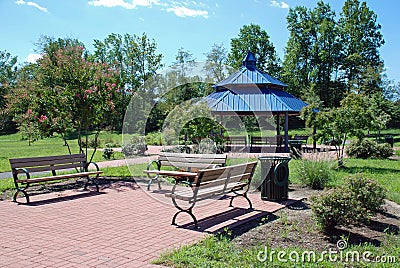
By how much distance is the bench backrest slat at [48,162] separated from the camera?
8.10 metres

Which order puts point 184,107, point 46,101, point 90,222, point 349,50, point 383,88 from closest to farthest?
point 90,222
point 46,101
point 184,107
point 383,88
point 349,50

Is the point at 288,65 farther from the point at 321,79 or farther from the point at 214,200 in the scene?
the point at 214,200

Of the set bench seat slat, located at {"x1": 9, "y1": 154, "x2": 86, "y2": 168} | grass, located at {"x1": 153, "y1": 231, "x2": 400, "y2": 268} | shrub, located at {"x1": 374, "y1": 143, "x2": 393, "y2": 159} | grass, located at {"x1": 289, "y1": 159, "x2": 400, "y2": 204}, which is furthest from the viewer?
shrub, located at {"x1": 374, "y1": 143, "x2": 393, "y2": 159}

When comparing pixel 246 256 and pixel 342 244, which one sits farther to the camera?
pixel 342 244

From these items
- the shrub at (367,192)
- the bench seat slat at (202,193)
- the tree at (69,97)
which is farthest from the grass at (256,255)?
the tree at (69,97)

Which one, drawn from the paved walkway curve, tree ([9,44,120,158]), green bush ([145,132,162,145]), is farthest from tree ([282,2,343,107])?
the paved walkway curve

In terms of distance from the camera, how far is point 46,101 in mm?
10234

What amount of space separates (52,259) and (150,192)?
4342mm

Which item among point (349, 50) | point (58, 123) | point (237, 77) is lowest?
point (58, 123)

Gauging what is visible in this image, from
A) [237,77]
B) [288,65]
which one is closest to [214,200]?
[237,77]

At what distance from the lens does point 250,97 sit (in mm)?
20969

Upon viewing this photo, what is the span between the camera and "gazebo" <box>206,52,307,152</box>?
65.9ft

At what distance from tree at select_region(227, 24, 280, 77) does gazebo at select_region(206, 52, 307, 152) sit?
25.1m

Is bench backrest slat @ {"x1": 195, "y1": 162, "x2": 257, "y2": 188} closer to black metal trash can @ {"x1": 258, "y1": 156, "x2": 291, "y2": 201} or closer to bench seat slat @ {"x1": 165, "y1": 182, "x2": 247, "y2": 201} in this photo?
bench seat slat @ {"x1": 165, "y1": 182, "x2": 247, "y2": 201}
